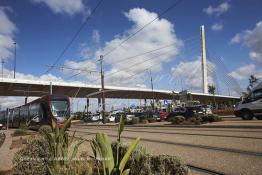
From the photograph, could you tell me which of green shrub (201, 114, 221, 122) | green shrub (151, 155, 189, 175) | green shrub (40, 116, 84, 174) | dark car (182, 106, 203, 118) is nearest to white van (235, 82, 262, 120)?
green shrub (201, 114, 221, 122)

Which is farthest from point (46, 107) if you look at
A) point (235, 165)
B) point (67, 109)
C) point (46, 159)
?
point (235, 165)

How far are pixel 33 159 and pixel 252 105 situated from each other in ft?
68.1

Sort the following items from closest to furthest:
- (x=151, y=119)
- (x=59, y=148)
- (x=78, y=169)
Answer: (x=78, y=169) → (x=59, y=148) → (x=151, y=119)

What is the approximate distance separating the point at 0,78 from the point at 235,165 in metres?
61.8

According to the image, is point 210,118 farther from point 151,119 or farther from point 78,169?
point 78,169

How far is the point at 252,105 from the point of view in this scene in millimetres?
23312

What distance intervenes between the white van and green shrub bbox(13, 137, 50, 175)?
19.8 meters

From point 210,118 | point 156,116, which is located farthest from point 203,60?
point 210,118

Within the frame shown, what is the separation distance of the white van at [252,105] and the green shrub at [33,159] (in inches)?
780

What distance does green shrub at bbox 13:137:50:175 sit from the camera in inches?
236

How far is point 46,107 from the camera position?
24.1m

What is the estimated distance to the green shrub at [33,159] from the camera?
6.01 meters

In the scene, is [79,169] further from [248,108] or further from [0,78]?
[0,78]

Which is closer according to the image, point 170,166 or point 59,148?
point 170,166
